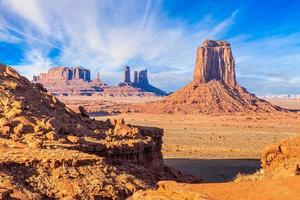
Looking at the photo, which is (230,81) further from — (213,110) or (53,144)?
(53,144)

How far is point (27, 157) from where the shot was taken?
39.9 feet

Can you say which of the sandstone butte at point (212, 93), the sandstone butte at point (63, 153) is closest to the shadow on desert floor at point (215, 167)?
the sandstone butte at point (63, 153)

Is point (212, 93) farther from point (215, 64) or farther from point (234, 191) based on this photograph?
point (234, 191)

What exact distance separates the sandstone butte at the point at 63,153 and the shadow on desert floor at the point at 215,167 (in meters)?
4.91

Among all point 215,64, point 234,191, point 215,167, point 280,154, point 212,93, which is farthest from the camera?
point 215,64

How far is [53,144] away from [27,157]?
159 centimetres

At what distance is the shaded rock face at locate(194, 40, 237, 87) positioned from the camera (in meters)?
111

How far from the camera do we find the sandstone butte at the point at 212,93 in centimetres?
9481

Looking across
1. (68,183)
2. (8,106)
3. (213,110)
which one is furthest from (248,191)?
(213,110)

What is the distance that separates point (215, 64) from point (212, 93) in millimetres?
16198

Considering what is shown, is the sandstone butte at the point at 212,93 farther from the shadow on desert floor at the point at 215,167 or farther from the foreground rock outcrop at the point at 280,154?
the foreground rock outcrop at the point at 280,154

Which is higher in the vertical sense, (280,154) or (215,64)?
(215,64)

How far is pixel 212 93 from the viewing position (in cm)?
10031

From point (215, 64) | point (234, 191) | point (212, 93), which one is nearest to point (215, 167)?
point (234, 191)
